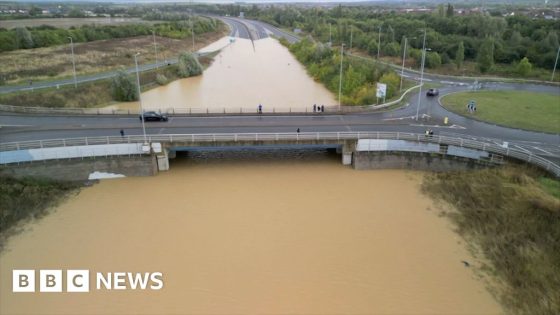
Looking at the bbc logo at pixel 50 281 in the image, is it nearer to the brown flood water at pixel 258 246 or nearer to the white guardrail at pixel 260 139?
the brown flood water at pixel 258 246

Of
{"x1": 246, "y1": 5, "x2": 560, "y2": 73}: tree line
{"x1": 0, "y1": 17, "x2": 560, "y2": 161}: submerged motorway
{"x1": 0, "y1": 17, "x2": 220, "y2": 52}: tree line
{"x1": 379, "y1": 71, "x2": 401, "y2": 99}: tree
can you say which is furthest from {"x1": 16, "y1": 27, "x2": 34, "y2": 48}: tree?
{"x1": 379, "y1": 71, "x2": 401, "y2": 99}: tree

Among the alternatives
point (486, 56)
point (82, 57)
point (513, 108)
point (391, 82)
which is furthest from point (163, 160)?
point (486, 56)

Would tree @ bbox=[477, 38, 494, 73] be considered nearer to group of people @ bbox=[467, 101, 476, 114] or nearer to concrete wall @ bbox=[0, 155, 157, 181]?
group of people @ bbox=[467, 101, 476, 114]

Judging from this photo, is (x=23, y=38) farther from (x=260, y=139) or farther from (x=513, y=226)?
(x=513, y=226)

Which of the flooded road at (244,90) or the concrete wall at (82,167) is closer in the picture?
the concrete wall at (82,167)

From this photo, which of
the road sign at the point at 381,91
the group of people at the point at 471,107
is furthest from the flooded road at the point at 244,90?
the group of people at the point at 471,107

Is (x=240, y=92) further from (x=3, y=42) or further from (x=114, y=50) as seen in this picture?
(x=3, y=42)

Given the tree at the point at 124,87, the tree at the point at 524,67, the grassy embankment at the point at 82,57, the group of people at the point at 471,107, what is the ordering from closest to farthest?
the group of people at the point at 471,107 → the tree at the point at 124,87 → the grassy embankment at the point at 82,57 → the tree at the point at 524,67

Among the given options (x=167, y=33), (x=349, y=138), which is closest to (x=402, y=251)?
(x=349, y=138)
